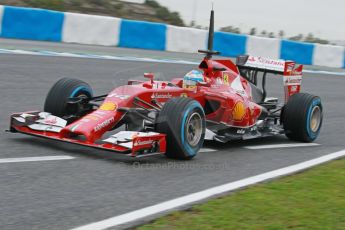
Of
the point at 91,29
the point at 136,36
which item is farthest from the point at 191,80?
the point at 136,36

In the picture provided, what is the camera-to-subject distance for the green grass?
161 inches

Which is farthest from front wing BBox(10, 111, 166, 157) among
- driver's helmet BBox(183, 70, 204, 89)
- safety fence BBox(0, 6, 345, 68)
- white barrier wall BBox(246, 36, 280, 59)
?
white barrier wall BBox(246, 36, 280, 59)

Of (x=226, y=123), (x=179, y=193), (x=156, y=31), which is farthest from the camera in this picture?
(x=156, y=31)

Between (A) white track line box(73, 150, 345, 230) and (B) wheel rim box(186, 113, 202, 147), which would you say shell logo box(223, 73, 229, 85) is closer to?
(B) wheel rim box(186, 113, 202, 147)

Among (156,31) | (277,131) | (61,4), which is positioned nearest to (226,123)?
(277,131)

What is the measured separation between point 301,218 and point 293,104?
368cm

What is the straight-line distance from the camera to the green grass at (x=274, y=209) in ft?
13.5

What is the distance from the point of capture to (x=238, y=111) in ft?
23.9

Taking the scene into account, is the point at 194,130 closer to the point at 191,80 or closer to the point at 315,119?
the point at 191,80

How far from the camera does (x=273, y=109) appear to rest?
28.1ft

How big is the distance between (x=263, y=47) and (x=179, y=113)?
13322mm

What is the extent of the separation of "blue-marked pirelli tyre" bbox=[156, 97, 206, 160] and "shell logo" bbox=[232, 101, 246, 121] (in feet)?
3.48

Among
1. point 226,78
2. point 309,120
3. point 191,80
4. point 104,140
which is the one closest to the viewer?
point 104,140

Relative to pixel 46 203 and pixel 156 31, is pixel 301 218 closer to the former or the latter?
pixel 46 203
